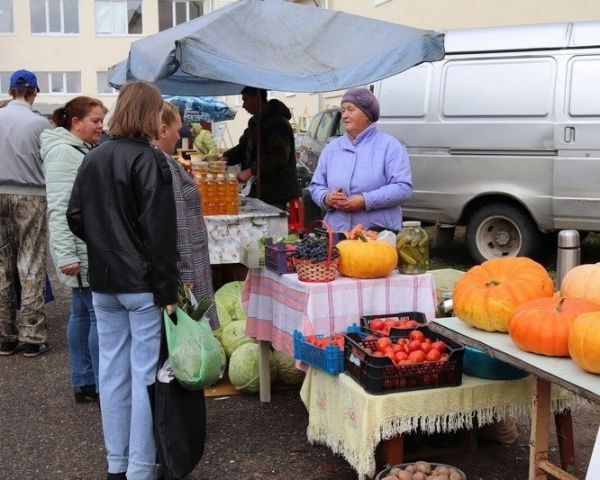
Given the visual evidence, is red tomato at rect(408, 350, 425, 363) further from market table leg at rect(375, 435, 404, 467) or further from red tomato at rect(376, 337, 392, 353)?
market table leg at rect(375, 435, 404, 467)

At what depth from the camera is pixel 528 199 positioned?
857 centimetres

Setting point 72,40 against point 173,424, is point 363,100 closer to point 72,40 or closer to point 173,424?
point 173,424

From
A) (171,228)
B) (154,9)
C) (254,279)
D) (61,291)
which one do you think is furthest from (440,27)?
(154,9)

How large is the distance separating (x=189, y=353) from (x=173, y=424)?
0.36 m

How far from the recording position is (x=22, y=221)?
243 inches

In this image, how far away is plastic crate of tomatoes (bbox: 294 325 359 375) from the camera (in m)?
3.91

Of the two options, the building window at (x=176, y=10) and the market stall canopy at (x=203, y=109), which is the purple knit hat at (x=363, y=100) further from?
the building window at (x=176, y=10)

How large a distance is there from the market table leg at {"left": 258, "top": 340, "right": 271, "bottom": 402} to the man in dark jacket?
234 centimetres

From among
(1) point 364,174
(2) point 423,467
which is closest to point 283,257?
(1) point 364,174

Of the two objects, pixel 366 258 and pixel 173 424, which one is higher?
pixel 366 258

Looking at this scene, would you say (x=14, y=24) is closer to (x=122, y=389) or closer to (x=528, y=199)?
(x=528, y=199)

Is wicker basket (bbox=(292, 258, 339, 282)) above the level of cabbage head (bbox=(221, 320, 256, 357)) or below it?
above

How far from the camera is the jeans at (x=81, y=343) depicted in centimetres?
498

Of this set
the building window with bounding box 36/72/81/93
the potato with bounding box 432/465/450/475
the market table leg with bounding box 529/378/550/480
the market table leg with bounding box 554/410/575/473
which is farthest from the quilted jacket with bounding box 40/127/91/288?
the building window with bounding box 36/72/81/93
